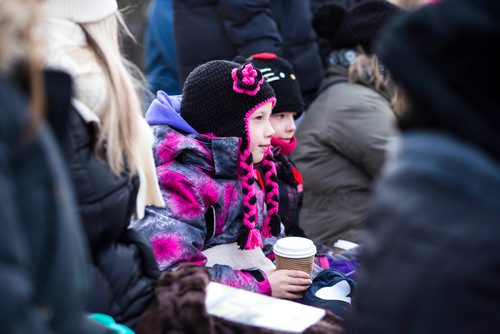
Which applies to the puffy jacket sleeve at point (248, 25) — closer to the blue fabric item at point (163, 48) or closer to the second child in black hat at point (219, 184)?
the blue fabric item at point (163, 48)

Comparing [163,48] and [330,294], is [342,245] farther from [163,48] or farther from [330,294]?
[163,48]

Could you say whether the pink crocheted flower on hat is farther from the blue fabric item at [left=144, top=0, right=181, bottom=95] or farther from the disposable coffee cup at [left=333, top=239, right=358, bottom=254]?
the blue fabric item at [left=144, top=0, right=181, bottom=95]

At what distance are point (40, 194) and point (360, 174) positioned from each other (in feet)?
9.86

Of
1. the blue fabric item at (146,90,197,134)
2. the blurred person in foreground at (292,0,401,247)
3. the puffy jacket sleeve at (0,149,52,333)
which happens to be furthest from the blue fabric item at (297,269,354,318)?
the puffy jacket sleeve at (0,149,52,333)

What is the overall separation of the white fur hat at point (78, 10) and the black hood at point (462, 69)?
988 millimetres

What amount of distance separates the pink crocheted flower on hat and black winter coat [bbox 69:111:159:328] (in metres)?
1.00

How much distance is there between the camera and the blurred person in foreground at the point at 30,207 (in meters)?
1.17

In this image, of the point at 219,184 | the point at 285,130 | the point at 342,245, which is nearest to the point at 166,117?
the point at 219,184

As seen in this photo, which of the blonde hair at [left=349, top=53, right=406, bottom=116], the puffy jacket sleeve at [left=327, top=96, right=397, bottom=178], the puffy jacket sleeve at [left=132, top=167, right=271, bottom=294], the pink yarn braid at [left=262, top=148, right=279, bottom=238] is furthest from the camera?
the blonde hair at [left=349, top=53, right=406, bottom=116]

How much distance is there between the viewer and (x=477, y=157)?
50.1 inches

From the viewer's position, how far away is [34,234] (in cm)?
125

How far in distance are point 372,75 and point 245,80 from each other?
1452 mm

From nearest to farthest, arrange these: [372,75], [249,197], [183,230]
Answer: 1. [183,230]
2. [249,197]
3. [372,75]

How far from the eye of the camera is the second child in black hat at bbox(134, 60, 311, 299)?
268 cm
